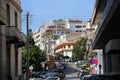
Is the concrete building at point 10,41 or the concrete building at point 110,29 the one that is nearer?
the concrete building at point 110,29

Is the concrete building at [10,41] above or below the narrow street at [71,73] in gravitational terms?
above

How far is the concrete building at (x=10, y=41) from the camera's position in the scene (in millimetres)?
40594

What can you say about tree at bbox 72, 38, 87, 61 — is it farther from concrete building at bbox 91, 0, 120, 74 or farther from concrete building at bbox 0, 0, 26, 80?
concrete building at bbox 0, 0, 26, 80

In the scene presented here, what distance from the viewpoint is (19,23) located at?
5306 cm

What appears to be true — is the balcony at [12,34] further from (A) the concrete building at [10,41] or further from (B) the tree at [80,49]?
(B) the tree at [80,49]

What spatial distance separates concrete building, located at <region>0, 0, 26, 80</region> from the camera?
40.6 meters

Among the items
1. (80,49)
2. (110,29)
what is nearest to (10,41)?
(110,29)

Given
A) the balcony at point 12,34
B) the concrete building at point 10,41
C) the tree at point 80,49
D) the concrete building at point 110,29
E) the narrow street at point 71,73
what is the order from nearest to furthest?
the concrete building at point 110,29, the concrete building at point 10,41, the balcony at point 12,34, the narrow street at point 71,73, the tree at point 80,49

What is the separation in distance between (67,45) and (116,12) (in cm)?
16099

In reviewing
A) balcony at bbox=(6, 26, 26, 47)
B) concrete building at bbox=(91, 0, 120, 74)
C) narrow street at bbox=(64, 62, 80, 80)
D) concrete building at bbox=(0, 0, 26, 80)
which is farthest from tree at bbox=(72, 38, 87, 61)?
balcony at bbox=(6, 26, 26, 47)

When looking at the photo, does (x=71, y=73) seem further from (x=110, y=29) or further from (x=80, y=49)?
(x=110, y=29)

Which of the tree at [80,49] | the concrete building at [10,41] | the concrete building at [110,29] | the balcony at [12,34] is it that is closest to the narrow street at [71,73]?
the concrete building at [110,29]

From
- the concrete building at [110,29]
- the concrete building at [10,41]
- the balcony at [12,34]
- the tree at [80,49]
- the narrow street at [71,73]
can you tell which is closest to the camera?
the concrete building at [110,29]

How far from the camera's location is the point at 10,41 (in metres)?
45.1
